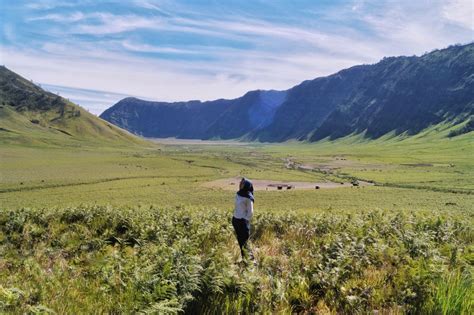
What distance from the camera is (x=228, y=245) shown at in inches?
504

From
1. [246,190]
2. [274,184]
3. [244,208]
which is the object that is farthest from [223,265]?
[274,184]

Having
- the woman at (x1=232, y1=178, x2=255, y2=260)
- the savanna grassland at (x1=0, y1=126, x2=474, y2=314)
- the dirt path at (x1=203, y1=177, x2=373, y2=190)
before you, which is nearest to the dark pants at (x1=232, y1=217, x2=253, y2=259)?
the woman at (x1=232, y1=178, x2=255, y2=260)

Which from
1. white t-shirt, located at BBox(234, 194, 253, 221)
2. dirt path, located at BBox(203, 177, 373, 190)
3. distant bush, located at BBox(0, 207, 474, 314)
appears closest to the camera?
distant bush, located at BBox(0, 207, 474, 314)

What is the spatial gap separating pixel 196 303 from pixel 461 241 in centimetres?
1086

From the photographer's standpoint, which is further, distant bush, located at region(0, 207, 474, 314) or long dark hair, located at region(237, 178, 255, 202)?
long dark hair, located at region(237, 178, 255, 202)

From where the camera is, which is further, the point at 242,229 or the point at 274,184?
the point at 274,184

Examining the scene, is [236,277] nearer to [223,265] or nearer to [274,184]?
[223,265]

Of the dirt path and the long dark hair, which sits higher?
the long dark hair

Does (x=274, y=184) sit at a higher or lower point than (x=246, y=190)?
lower

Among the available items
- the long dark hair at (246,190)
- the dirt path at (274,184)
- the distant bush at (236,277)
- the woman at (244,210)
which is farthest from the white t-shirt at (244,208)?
the dirt path at (274,184)

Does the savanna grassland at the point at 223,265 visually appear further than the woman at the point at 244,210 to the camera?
No

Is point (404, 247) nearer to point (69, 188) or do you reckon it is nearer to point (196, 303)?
point (196, 303)

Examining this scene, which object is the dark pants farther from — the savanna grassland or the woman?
the savanna grassland

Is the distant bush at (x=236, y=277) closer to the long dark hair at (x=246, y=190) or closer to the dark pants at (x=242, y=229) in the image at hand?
the dark pants at (x=242, y=229)
